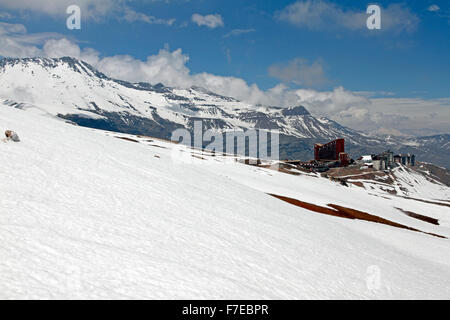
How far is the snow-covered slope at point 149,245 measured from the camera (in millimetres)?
9758

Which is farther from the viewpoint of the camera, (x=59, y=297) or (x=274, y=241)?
(x=274, y=241)

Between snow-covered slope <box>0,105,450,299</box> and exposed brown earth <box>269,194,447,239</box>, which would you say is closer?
snow-covered slope <box>0,105,450,299</box>

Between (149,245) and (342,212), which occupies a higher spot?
(149,245)

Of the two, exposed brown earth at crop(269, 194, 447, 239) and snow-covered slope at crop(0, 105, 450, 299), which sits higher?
snow-covered slope at crop(0, 105, 450, 299)

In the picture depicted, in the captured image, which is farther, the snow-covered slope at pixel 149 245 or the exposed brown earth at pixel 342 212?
the exposed brown earth at pixel 342 212

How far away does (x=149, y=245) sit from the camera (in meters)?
13.1

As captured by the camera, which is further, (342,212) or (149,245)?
(342,212)

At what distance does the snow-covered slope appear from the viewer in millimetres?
9758

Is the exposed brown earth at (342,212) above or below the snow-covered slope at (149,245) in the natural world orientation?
below
